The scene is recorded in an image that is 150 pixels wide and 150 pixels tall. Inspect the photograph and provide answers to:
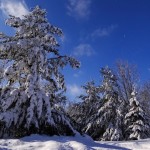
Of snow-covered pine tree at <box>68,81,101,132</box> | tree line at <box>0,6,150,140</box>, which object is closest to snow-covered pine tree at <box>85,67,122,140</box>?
snow-covered pine tree at <box>68,81,101,132</box>

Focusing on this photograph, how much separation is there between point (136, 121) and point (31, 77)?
11.6 m

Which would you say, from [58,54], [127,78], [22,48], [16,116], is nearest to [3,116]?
[16,116]

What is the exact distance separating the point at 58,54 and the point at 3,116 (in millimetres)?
4123

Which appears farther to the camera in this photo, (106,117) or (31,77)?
(106,117)

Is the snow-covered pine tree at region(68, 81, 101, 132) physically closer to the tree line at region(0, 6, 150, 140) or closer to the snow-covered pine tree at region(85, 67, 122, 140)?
the snow-covered pine tree at region(85, 67, 122, 140)

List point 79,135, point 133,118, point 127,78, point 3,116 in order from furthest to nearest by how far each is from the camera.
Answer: point 127,78
point 133,118
point 79,135
point 3,116

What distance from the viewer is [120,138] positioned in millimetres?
21672

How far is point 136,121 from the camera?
20.3m

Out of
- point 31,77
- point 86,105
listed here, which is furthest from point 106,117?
point 31,77

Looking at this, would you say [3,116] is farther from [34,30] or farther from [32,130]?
[34,30]

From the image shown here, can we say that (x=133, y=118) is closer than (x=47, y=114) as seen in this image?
No

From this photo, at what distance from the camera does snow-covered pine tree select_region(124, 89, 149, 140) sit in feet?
65.5

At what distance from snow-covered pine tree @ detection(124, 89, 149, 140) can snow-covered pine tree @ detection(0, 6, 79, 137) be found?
30.5ft

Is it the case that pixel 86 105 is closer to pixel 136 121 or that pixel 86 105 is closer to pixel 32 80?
pixel 136 121
